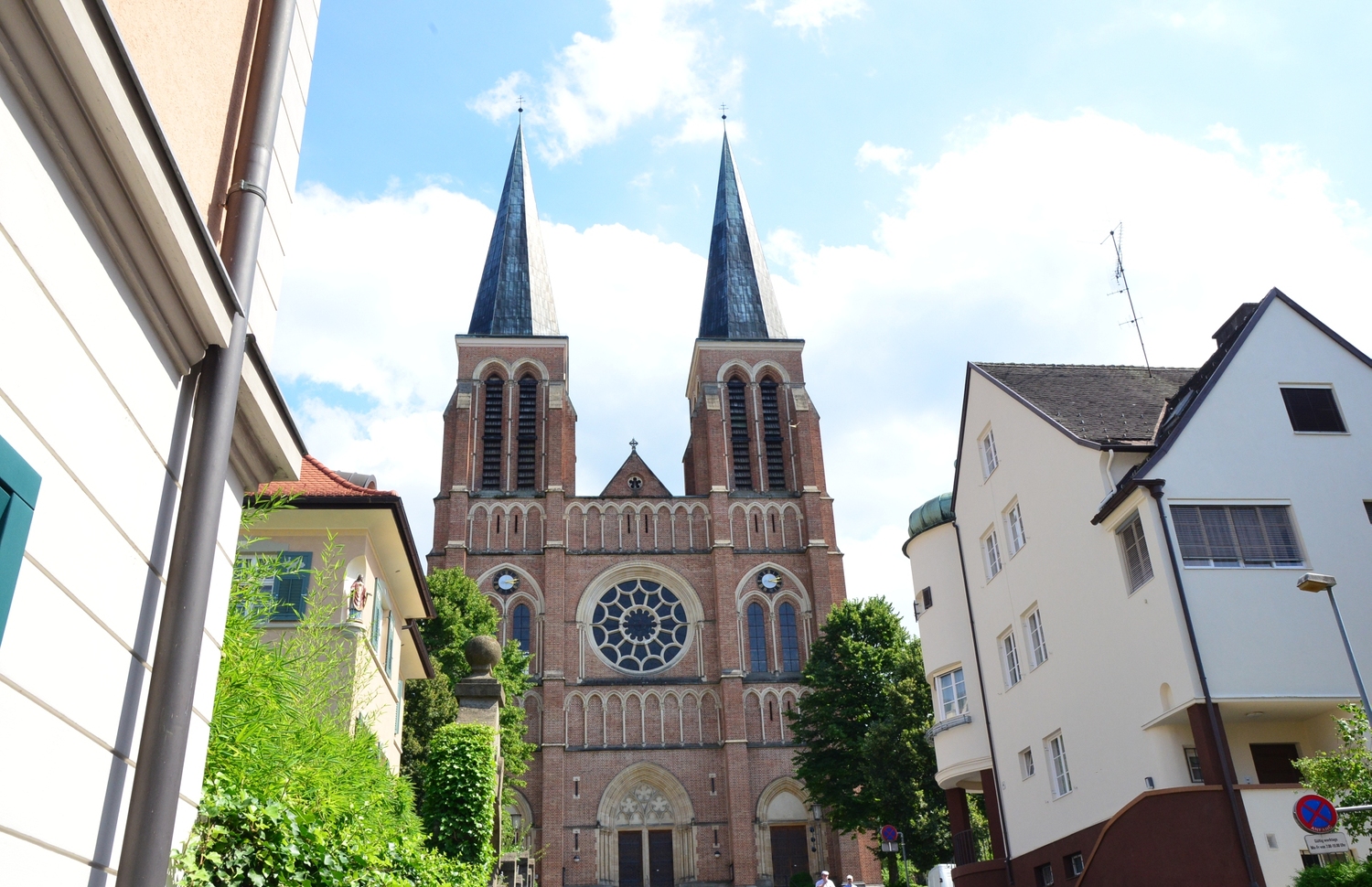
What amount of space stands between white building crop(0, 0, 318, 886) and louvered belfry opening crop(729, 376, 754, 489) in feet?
155

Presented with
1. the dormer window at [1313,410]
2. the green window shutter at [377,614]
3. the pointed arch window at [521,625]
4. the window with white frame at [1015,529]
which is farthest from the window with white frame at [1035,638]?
the pointed arch window at [521,625]

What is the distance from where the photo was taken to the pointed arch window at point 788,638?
48500mm

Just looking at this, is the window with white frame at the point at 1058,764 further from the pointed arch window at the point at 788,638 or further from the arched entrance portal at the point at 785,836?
the pointed arch window at the point at 788,638

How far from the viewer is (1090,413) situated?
2066 cm

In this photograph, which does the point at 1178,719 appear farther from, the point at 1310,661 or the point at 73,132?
the point at 73,132

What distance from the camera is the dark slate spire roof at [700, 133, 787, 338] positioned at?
190 feet

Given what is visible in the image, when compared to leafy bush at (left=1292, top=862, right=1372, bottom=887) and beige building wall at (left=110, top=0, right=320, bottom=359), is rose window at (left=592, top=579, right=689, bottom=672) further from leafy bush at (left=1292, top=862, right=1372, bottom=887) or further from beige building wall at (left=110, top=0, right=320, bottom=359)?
beige building wall at (left=110, top=0, right=320, bottom=359)

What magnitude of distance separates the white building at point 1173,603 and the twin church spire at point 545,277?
1408 inches

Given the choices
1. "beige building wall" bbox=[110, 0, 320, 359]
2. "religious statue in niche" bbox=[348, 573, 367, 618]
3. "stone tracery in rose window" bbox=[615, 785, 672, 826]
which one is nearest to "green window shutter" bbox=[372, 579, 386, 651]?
"religious statue in niche" bbox=[348, 573, 367, 618]

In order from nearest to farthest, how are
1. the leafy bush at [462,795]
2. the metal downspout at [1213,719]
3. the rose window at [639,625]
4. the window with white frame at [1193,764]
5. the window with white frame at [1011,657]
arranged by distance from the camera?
the leafy bush at [462,795] < the metal downspout at [1213,719] < the window with white frame at [1193,764] < the window with white frame at [1011,657] < the rose window at [639,625]

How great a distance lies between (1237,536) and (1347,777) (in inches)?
210

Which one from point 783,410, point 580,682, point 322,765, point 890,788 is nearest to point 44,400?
point 322,765

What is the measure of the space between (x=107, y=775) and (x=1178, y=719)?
51.6 ft

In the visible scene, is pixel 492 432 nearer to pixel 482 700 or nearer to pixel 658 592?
pixel 658 592
